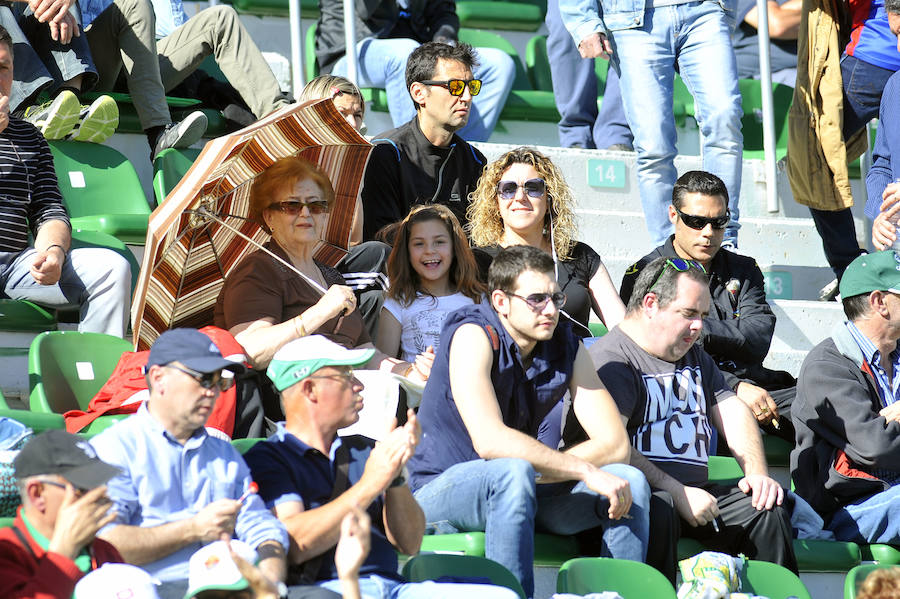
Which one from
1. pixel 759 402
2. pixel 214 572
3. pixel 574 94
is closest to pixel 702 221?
pixel 759 402

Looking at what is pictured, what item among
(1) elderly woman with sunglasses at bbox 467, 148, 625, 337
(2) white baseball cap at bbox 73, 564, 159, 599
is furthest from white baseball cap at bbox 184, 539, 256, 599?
(1) elderly woman with sunglasses at bbox 467, 148, 625, 337

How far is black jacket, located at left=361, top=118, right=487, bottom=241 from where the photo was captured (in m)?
5.25

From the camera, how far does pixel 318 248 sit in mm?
4832

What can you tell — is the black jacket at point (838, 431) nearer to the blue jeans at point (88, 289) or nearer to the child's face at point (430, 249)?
the child's face at point (430, 249)

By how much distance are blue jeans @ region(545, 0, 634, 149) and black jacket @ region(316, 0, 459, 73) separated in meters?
0.54

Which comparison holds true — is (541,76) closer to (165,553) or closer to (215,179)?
(215,179)

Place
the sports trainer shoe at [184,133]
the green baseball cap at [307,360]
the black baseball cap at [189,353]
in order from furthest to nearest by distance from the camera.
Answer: the sports trainer shoe at [184,133]
the green baseball cap at [307,360]
the black baseball cap at [189,353]

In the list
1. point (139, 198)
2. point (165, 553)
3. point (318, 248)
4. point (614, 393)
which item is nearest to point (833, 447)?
point (614, 393)

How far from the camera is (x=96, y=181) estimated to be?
559 cm

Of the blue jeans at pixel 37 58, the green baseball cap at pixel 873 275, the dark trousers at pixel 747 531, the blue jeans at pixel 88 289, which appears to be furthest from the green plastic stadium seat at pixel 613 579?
the blue jeans at pixel 37 58

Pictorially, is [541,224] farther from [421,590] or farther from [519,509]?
[421,590]

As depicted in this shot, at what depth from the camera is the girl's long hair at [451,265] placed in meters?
4.68

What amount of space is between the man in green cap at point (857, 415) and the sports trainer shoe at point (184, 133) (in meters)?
2.68

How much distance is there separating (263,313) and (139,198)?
1619 mm
